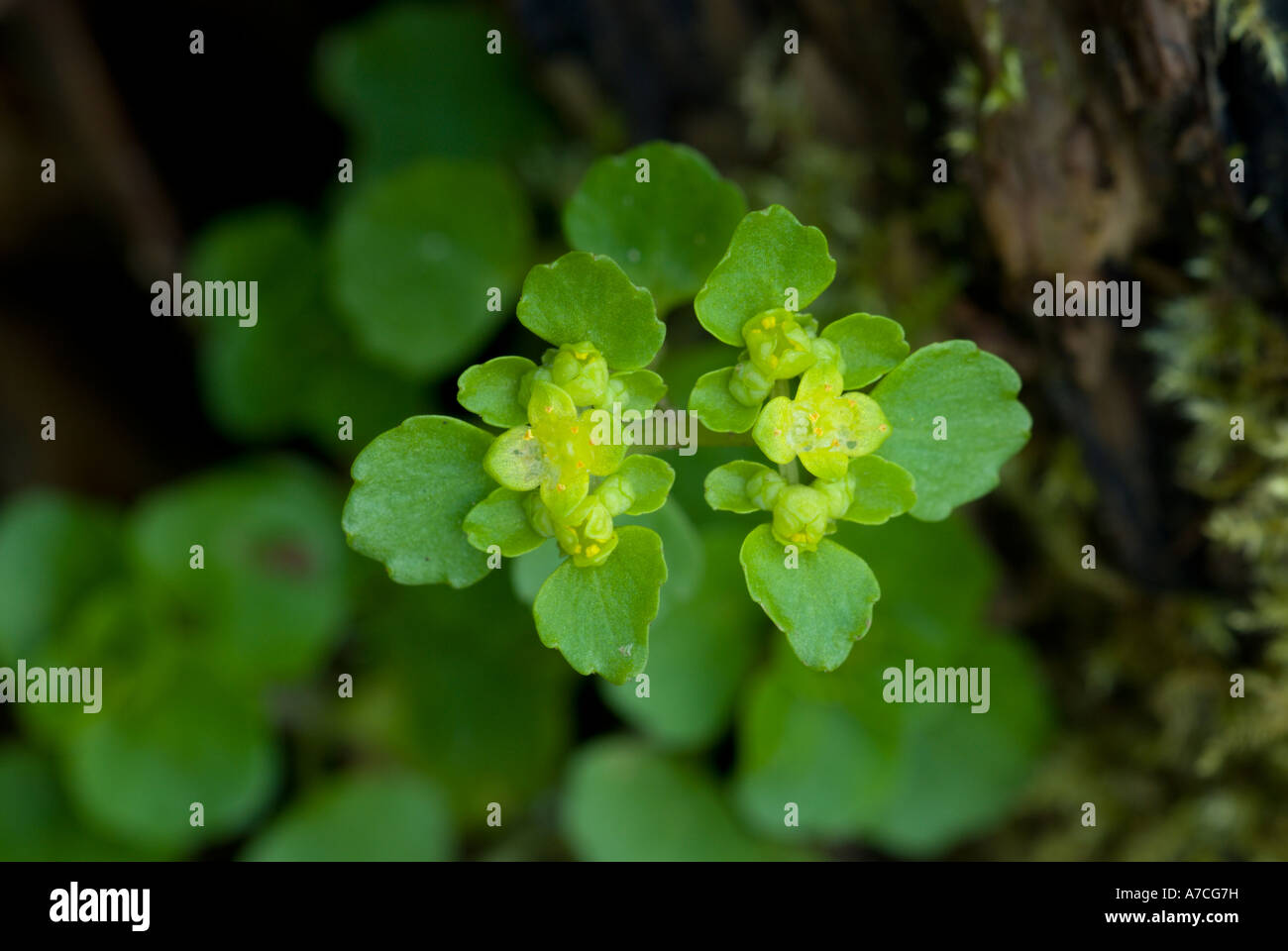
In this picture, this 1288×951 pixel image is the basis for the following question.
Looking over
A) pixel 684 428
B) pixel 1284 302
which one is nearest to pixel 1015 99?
pixel 1284 302

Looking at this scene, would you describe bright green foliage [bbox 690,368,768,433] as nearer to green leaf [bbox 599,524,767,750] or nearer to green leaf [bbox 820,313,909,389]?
green leaf [bbox 820,313,909,389]

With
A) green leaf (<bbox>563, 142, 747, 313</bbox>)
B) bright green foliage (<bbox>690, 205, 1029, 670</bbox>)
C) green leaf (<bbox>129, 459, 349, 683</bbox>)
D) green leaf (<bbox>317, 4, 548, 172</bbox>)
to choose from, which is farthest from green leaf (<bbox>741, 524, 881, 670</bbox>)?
green leaf (<bbox>317, 4, 548, 172</bbox>)

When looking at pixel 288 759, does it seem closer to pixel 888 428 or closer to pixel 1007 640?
pixel 1007 640

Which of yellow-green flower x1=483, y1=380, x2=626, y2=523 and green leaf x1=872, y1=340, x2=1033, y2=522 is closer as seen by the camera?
yellow-green flower x1=483, y1=380, x2=626, y2=523
